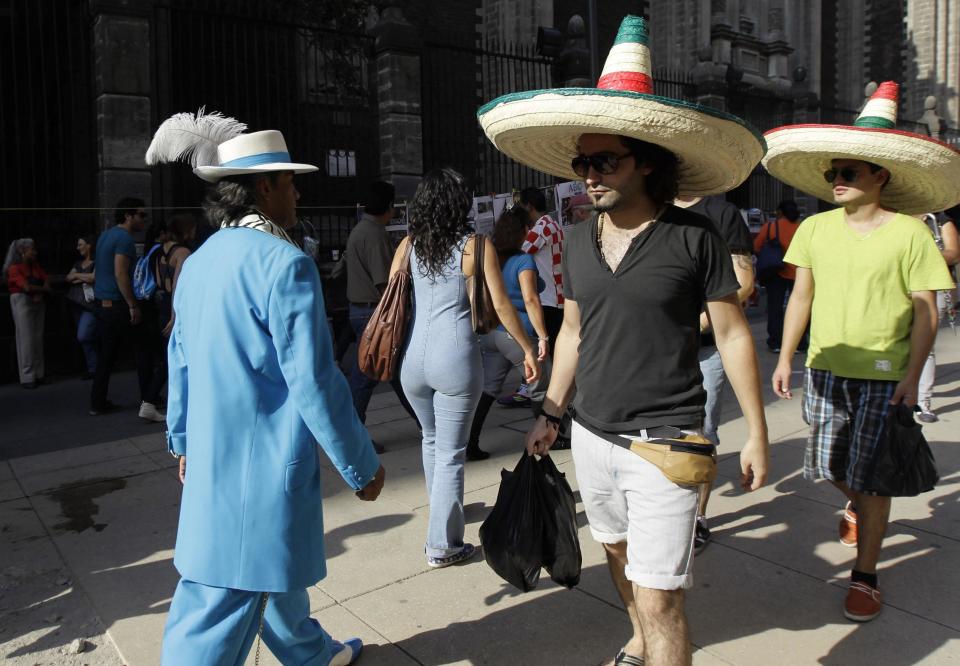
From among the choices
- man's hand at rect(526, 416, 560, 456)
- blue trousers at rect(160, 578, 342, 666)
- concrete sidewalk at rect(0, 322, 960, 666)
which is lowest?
concrete sidewalk at rect(0, 322, 960, 666)

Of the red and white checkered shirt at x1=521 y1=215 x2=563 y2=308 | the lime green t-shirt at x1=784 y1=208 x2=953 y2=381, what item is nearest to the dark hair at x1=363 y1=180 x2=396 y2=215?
the red and white checkered shirt at x1=521 y1=215 x2=563 y2=308

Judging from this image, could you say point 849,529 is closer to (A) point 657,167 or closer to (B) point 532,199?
(A) point 657,167

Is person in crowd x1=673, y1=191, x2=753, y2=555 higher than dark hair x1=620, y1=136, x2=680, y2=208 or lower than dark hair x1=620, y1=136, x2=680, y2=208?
lower

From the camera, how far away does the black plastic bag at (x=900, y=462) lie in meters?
3.29

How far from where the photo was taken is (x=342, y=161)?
38.8ft

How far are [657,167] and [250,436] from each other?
148cm

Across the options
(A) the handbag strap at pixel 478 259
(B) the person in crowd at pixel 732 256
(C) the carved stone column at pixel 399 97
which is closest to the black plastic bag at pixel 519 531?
(A) the handbag strap at pixel 478 259

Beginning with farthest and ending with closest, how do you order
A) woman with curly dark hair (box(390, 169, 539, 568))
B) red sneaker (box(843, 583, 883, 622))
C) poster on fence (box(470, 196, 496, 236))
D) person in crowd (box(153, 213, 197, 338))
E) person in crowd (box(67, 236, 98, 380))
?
poster on fence (box(470, 196, 496, 236)), person in crowd (box(67, 236, 98, 380)), person in crowd (box(153, 213, 197, 338)), woman with curly dark hair (box(390, 169, 539, 568)), red sneaker (box(843, 583, 883, 622))

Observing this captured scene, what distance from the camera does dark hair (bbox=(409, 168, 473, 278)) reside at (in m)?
3.85

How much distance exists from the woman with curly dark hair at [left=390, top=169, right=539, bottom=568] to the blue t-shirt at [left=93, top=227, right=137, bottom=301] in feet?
15.1

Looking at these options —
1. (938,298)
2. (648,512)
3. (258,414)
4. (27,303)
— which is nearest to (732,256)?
(648,512)

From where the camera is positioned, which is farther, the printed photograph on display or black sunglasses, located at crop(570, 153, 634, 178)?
the printed photograph on display

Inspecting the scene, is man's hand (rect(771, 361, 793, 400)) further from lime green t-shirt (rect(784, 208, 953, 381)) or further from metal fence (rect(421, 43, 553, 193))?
metal fence (rect(421, 43, 553, 193))

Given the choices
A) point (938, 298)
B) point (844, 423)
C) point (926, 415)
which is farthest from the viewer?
point (926, 415)
